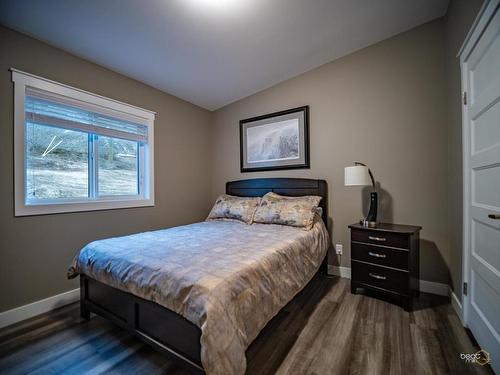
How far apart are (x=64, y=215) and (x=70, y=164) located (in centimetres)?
54

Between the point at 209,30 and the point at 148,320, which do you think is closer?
the point at 148,320

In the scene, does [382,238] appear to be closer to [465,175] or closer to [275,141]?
[465,175]

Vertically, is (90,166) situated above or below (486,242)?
above

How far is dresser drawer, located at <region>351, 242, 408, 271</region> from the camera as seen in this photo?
2.06 m

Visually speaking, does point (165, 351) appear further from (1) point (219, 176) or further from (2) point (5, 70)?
(1) point (219, 176)

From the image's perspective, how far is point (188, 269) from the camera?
1330 millimetres

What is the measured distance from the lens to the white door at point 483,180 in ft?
4.28

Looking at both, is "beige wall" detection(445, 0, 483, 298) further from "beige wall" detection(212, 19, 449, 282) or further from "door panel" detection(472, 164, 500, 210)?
"door panel" detection(472, 164, 500, 210)

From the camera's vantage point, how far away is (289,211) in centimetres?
262

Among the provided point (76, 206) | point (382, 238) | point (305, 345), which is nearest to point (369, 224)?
point (382, 238)

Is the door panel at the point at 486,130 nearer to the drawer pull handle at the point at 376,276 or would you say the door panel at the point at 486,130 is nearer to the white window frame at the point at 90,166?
the drawer pull handle at the point at 376,276

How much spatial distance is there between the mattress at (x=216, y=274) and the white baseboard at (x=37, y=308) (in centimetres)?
53

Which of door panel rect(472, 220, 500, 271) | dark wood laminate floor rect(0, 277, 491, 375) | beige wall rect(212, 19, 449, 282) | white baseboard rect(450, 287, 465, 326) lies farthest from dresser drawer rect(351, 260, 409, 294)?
door panel rect(472, 220, 500, 271)

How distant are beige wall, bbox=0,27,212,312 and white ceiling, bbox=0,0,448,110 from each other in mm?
151
